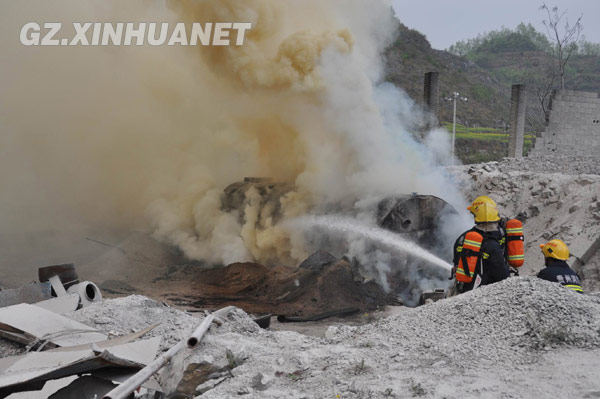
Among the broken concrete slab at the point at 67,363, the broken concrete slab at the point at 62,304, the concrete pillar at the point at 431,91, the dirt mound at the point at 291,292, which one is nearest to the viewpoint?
the broken concrete slab at the point at 67,363

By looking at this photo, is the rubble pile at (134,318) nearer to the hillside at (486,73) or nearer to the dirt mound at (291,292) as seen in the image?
the dirt mound at (291,292)

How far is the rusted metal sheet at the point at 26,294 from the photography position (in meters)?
7.21

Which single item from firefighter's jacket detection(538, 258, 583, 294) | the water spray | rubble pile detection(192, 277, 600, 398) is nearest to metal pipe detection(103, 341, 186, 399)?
rubble pile detection(192, 277, 600, 398)

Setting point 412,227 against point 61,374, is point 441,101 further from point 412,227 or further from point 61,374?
point 61,374

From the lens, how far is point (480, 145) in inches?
1470

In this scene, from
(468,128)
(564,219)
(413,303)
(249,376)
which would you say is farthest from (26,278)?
(468,128)

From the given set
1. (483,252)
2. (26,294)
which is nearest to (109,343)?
(26,294)

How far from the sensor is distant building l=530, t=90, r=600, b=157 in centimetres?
1552

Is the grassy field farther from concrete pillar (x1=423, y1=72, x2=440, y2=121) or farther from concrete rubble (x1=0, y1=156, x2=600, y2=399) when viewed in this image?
concrete rubble (x1=0, y1=156, x2=600, y2=399)

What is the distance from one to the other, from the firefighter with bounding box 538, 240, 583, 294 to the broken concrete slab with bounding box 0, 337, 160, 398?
3948 millimetres

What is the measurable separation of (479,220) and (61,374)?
4.33 metres

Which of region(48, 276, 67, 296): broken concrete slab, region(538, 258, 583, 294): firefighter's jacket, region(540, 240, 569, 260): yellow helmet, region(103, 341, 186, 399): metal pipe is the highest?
region(540, 240, 569, 260): yellow helmet

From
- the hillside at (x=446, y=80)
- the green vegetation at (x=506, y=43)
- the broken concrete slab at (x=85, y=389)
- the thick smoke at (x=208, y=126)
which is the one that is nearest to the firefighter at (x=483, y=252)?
the broken concrete slab at (x=85, y=389)

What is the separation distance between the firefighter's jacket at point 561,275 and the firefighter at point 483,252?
41 cm
